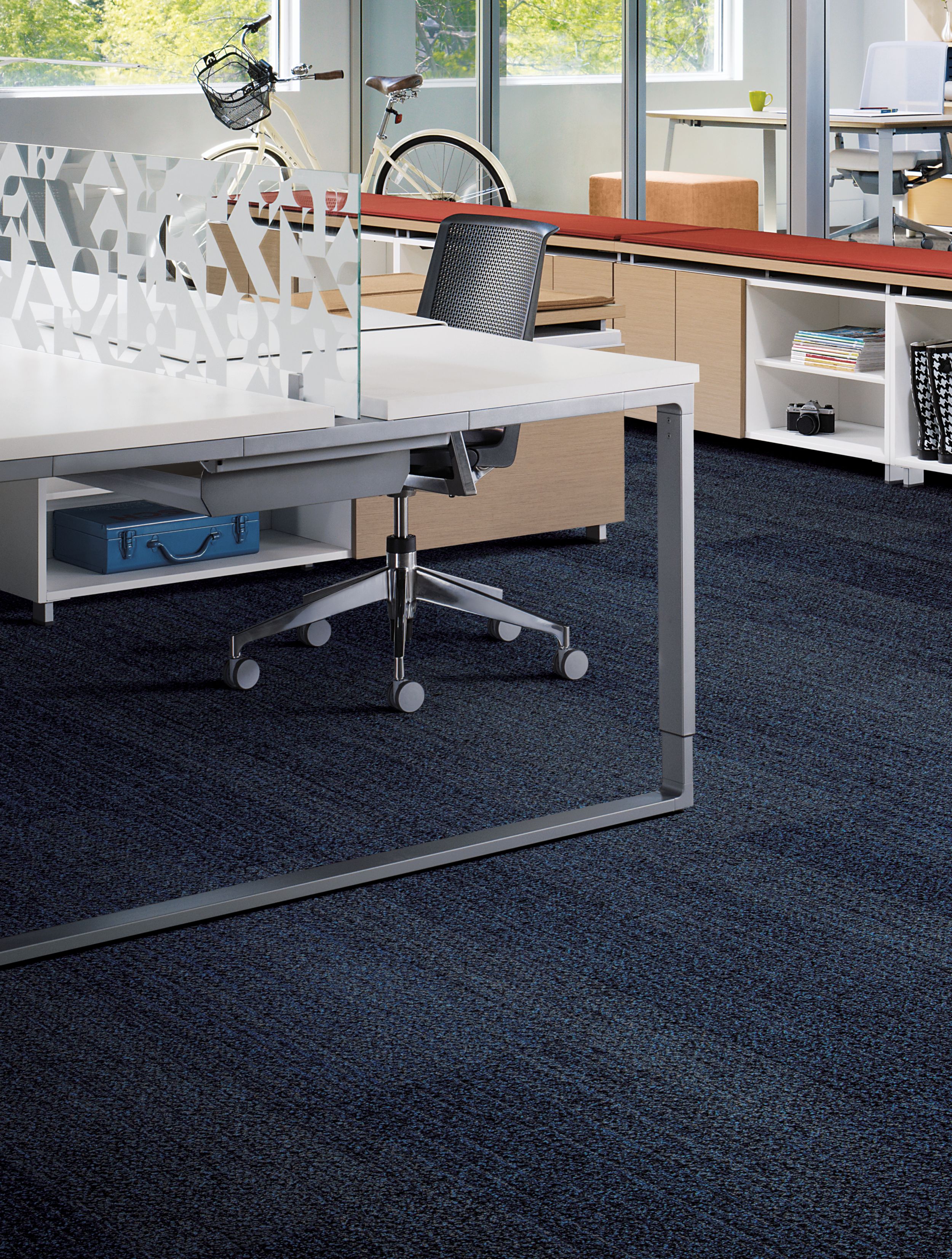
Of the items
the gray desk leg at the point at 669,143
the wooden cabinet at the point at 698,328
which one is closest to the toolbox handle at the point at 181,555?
the wooden cabinet at the point at 698,328

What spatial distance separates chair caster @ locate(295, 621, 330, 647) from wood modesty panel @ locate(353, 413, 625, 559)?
472mm

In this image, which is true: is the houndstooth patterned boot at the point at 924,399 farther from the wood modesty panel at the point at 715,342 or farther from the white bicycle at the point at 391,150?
the white bicycle at the point at 391,150

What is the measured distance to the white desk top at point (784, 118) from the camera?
6.48m

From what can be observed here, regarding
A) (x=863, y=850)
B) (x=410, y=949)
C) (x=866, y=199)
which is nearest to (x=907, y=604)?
(x=863, y=850)

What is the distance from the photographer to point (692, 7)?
23.9 feet

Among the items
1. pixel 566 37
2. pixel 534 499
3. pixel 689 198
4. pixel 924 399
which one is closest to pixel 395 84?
pixel 566 37

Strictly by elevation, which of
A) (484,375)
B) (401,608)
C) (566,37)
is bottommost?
(401,608)

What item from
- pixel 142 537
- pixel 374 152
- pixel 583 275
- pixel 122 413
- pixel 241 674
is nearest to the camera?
pixel 122 413

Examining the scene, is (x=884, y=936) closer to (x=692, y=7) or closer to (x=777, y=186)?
(x=777, y=186)

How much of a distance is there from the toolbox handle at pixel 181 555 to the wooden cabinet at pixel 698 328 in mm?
2143

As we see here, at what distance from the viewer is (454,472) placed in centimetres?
325

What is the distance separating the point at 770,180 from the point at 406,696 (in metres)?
4.37

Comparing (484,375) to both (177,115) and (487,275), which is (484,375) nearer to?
(487,275)

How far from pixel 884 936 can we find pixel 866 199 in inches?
193
